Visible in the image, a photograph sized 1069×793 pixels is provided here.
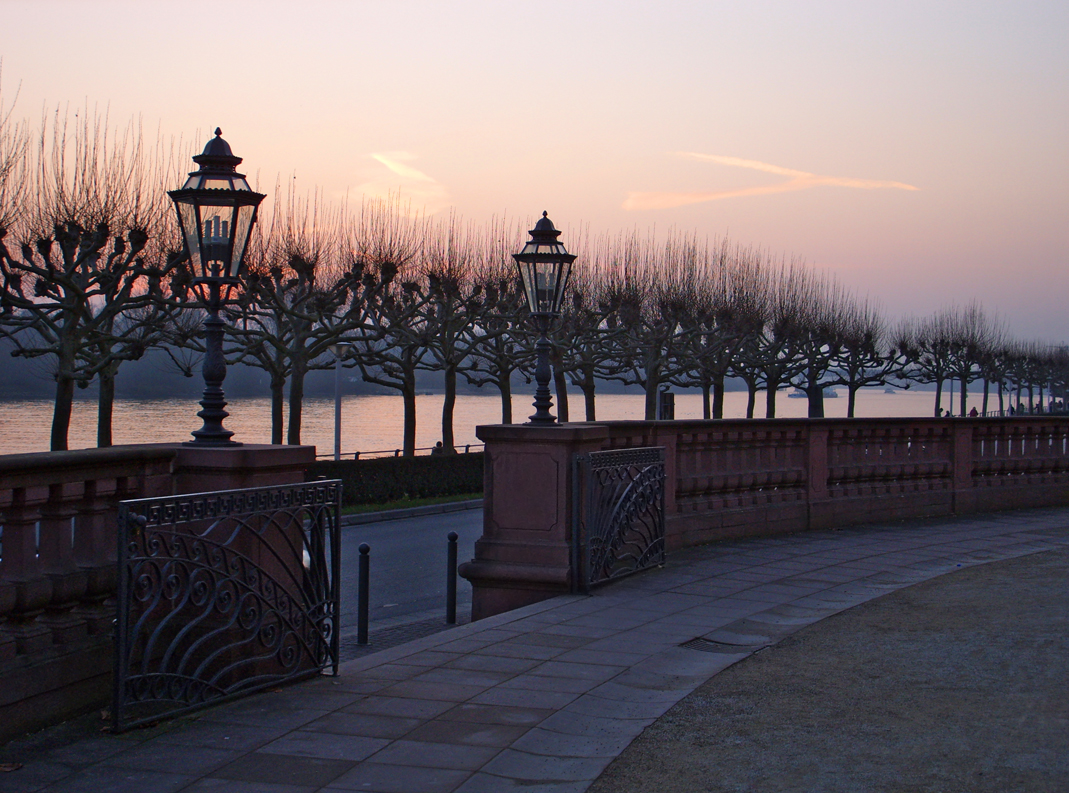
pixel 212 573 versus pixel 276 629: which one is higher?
pixel 212 573

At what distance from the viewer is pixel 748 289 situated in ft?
173

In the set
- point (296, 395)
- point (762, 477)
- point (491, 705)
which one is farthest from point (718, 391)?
point (491, 705)

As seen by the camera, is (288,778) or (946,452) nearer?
(288,778)

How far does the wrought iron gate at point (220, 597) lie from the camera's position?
5117 mm

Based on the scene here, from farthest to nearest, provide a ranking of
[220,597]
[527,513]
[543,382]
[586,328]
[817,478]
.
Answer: [586,328] → [817,478] → [543,382] → [527,513] → [220,597]

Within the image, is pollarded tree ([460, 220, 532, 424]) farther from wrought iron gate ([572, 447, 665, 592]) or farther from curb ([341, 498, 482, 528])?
wrought iron gate ([572, 447, 665, 592])

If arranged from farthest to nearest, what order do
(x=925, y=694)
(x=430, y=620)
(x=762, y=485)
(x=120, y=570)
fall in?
(x=762, y=485), (x=430, y=620), (x=925, y=694), (x=120, y=570)

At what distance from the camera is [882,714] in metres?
5.52

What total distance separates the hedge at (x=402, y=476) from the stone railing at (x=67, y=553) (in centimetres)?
1613

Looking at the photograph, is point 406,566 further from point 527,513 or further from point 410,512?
point 410,512

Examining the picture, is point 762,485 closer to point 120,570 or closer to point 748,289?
point 120,570

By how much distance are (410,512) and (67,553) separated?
17637 millimetres

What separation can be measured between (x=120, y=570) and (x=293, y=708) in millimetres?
1225

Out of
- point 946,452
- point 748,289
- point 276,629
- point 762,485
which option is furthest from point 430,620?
point 748,289
